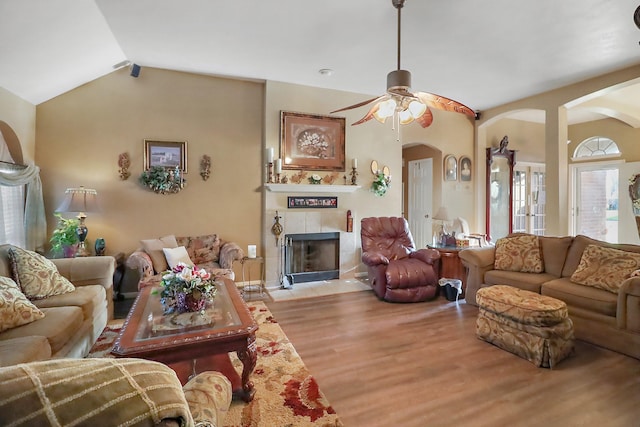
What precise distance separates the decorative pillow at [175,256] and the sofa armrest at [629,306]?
4.10 meters

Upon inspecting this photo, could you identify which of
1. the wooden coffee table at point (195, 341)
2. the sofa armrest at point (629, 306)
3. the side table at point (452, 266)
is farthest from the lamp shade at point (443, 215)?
the wooden coffee table at point (195, 341)

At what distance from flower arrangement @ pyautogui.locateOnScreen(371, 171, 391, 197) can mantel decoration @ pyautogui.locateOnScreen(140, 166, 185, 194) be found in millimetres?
2960

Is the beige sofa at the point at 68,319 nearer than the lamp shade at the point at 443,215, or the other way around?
the beige sofa at the point at 68,319

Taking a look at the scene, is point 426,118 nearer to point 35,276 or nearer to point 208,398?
point 208,398

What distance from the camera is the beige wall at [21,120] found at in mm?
3246

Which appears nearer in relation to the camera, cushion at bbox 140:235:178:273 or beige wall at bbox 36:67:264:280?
cushion at bbox 140:235:178:273

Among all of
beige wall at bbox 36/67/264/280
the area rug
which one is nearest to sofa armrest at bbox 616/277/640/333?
the area rug

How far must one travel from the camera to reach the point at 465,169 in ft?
20.5

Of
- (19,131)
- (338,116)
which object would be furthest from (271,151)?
(19,131)

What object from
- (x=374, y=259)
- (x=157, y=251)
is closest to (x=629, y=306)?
(x=374, y=259)

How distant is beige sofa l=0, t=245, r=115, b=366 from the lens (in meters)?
1.82

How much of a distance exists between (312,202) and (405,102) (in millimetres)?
2488

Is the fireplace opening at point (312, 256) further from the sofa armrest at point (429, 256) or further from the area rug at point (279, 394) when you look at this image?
the area rug at point (279, 394)

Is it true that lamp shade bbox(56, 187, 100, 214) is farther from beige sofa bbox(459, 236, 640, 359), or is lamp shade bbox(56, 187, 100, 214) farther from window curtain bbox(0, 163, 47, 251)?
beige sofa bbox(459, 236, 640, 359)
